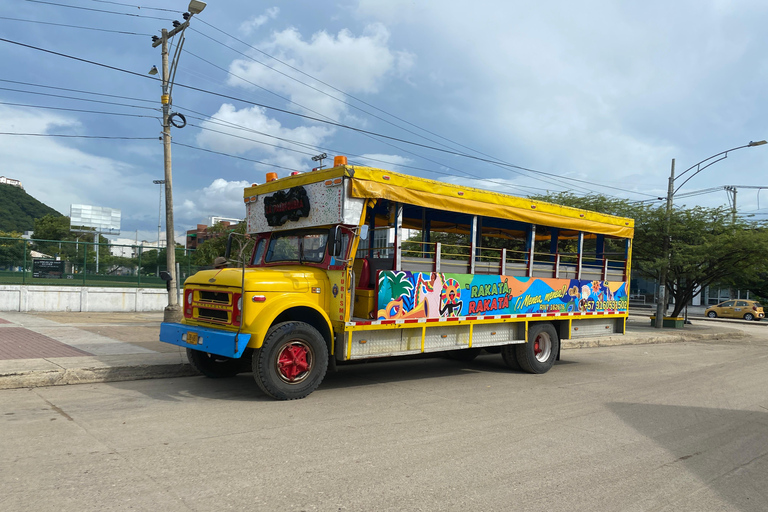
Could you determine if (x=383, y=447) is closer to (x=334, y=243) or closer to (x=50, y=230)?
(x=334, y=243)

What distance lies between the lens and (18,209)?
85812 millimetres

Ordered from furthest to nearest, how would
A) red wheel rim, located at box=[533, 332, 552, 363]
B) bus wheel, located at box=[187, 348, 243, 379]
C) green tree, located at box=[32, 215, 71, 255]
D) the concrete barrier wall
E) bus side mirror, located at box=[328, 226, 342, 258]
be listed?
green tree, located at box=[32, 215, 71, 255] → the concrete barrier wall → red wheel rim, located at box=[533, 332, 552, 363] → bus wheel, located at box=[187, 348, 243, 379] → bus side mirror, located at box=[328, 226, 342, 258]

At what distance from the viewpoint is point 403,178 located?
26.4ft

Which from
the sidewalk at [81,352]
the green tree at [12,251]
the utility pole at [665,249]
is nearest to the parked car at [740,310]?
the utility pole at [665,249]

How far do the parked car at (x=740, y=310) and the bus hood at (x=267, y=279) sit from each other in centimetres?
3529

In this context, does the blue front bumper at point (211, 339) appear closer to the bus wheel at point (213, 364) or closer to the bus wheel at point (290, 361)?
the bus wheel at point (290, 361)

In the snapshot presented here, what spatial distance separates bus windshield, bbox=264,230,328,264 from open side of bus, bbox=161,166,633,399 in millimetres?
17

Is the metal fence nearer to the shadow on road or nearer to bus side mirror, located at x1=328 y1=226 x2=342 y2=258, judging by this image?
bus side mirror, located at x1=328 y1=226 x2=342 y2=258

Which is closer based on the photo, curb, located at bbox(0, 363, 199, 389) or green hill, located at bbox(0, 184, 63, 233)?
curb, located at bbox(0, 363, 199, 389)

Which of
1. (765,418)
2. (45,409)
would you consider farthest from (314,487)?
(765,418)

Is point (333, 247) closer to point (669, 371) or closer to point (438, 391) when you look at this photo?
point (438, 391)

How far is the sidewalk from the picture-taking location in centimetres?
782

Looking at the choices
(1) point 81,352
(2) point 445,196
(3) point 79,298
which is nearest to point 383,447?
(2) point 445,196

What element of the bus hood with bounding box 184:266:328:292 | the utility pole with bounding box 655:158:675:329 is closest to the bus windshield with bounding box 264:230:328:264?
the bus hood with bounding box 184:266:328:292
